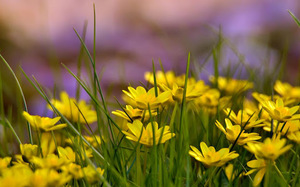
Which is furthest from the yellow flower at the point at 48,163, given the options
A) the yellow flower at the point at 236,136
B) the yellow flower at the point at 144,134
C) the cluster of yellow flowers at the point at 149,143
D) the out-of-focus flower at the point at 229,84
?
the out-of-focus flower at the point at 229,84

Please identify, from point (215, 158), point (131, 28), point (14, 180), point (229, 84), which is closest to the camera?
point (14, 180)

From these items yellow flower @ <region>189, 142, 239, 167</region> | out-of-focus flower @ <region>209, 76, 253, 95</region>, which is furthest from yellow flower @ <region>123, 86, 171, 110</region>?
out-of-focus flower @ <region>209, 76, 253, 95</region>

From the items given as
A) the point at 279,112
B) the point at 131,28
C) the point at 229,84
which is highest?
the point at 279,112

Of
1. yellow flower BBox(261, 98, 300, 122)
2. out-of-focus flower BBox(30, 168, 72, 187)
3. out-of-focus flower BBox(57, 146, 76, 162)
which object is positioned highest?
yellow flower BBox(261, 98, 300, 122)

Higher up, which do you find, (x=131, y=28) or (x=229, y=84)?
(x=229, y=84)

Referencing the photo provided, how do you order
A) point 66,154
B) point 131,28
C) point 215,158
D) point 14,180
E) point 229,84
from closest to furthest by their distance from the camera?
point 14,180 → point 215,158 → point 66,154 → point 229,84 → point 131,28

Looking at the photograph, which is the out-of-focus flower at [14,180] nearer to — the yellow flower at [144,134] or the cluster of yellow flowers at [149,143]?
the cluster of yellow flowers at [149,143]

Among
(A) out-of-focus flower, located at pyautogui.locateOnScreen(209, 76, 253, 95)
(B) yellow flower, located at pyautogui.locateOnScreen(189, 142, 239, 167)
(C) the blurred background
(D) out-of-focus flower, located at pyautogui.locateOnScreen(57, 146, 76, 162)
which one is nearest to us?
(B) yellow flower, located at pyautogui.locateOnScreen(189, 142, 239, 167)

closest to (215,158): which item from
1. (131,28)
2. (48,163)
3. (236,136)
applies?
(236,136)

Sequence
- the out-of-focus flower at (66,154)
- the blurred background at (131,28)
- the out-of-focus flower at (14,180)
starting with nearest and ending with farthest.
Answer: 1. the out-of-focus flower at (14,180)
2. the out-of-focus flower at (66,154)
3. the blurred background at (131,28)

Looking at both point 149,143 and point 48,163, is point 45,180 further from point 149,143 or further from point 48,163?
point 149,143

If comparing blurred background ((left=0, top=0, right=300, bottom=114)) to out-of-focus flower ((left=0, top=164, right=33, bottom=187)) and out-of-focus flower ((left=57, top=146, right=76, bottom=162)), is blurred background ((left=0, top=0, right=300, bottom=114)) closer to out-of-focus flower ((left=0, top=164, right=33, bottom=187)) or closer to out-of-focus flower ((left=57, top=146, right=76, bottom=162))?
out-of-focus flower ((left=57, top=146, right=76, bottom=162))
